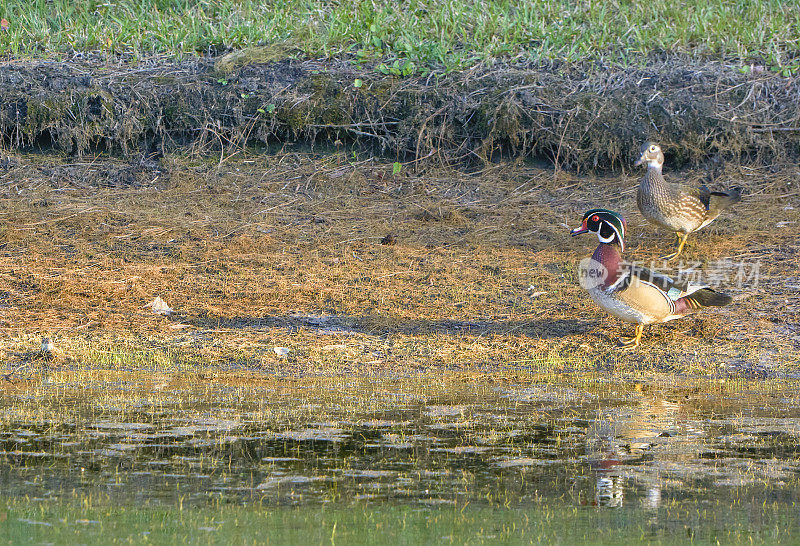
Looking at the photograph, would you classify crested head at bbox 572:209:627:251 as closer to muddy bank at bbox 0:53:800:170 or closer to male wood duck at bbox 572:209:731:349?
male wood duck at bbox 572:209:731:349

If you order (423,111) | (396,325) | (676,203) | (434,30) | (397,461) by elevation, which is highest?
(434,30)

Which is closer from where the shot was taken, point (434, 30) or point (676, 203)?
point (676, 203)

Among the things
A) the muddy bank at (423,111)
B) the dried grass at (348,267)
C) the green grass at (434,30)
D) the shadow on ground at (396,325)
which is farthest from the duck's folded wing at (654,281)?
the green grass at (434,30)

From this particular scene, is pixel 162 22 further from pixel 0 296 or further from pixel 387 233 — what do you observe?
pixel 0 296

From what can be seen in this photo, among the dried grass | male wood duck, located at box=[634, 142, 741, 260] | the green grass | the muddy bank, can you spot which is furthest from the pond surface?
the green grass

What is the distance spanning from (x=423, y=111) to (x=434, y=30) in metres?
1.41

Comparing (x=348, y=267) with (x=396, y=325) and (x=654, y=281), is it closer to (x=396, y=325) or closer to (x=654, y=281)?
(x=396, y=325)

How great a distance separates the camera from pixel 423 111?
10.6 meters

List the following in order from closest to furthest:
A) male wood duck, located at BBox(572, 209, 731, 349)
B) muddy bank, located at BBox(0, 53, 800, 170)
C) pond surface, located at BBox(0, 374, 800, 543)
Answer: pond surface, located at BBox(0, 374, 800, 543)
male wood duck, located at BBox(572, 209, 731, 349)
muddy bank, located at BBox(0, 53, 800, 170)

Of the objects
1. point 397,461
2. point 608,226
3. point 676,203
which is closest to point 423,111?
point 676,203

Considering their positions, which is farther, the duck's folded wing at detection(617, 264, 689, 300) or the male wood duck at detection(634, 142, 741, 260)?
the male wood duck at detection(634, 142, 741, 260)

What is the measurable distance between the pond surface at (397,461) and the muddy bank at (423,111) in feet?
16.3

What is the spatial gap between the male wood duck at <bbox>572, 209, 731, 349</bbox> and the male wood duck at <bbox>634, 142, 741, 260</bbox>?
Answer: 154 centimetres

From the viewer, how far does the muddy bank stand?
1044 cm
